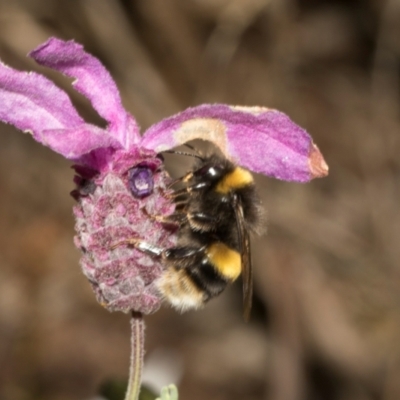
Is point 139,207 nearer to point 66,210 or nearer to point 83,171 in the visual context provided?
point 83,171

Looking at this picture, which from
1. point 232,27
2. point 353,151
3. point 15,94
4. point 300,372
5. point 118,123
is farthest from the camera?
point 353,151

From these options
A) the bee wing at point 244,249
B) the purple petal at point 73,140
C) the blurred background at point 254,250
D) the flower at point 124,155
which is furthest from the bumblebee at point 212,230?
the blurred background at point 254,250

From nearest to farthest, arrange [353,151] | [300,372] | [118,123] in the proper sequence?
[118,123] < [300,372] < [353,151]

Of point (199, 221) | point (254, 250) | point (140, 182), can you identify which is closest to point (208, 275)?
→ point (199, 221)

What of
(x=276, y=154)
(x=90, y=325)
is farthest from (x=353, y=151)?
(x=276, y=154)

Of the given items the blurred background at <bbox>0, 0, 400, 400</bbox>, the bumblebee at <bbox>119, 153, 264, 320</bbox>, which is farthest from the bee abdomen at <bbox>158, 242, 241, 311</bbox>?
the blurred background at <bbox>0, 0, 400, 400</bbox>

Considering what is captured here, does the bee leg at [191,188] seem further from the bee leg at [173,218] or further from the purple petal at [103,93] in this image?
the purple petal at [103,93]
